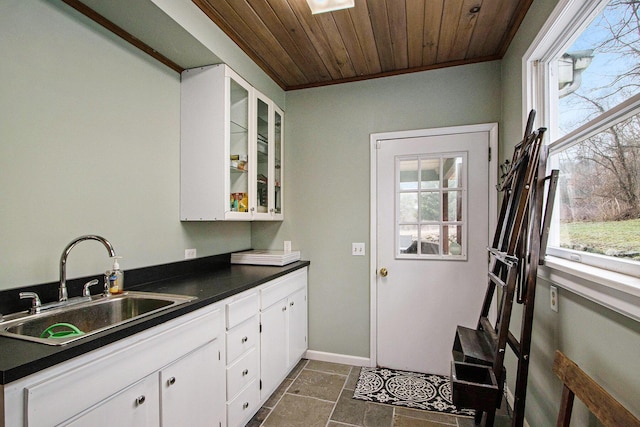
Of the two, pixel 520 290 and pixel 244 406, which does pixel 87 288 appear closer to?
pixel 244 406

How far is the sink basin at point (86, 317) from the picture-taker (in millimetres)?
1170

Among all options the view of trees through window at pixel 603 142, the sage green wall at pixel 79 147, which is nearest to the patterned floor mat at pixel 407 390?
the view of trees through window at pixel 603 142

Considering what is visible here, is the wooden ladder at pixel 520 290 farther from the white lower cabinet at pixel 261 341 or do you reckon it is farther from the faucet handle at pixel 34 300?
the faucet handle at pixel 34 300

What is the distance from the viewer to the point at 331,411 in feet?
6.95

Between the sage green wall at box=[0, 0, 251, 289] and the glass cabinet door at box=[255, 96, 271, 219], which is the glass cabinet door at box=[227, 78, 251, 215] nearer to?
the glass cabinet door at box=[255, 96, 271, 219]

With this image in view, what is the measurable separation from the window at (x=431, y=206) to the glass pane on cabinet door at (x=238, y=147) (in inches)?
50.8

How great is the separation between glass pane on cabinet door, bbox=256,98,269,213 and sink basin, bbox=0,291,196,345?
3.64ft

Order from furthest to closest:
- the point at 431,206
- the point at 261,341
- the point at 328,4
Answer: the point at 431,206 → the point at 261,341 → the point at 328,4

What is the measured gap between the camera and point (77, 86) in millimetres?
1583

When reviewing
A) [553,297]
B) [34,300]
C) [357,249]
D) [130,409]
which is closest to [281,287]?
[357,249]

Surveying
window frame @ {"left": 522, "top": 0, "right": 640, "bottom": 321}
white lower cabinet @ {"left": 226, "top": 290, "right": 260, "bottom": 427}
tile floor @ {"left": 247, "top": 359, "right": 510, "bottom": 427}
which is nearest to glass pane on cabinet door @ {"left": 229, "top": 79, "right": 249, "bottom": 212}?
white lower cabinet @ {"left": 226, "top": 290, "right": 260, "bottom": 427}

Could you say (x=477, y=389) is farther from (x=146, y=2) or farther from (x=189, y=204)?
(x=146, y=2)

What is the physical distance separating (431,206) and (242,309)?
1709 mm

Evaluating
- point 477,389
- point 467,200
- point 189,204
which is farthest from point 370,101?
point 477,389
